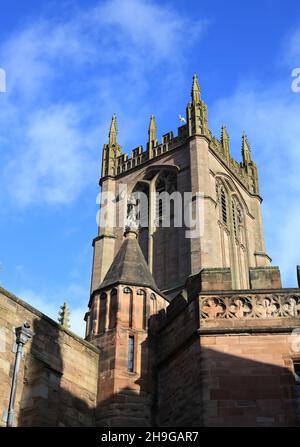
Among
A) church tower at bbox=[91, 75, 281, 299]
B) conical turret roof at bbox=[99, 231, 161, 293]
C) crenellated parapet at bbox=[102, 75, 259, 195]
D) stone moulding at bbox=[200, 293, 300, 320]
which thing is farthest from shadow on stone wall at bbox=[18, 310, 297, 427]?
crenellated parapet at bbox=[102, 75, 259, 195]

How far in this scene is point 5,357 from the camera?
13766 mm

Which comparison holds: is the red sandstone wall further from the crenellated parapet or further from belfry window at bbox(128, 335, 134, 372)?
the crenellated parapet

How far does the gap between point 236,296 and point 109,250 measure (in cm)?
2621

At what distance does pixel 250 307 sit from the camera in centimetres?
1393

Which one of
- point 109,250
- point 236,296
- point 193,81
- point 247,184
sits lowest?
point 236,296

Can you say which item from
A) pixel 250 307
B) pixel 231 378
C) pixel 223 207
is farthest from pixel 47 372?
pixel 223 207

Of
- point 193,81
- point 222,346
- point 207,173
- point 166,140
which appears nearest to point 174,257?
point 207,173

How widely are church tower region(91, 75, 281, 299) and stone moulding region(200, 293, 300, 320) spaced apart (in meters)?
20.6

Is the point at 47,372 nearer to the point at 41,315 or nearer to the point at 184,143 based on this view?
the point at 41,315

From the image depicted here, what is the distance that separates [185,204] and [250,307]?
82.9 ft

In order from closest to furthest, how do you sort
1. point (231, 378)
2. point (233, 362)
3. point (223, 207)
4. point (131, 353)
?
point (231, 378), point (233, 362), point (131, 353), point (223, 207)

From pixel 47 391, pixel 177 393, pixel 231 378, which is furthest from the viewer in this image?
pixel 177 393
